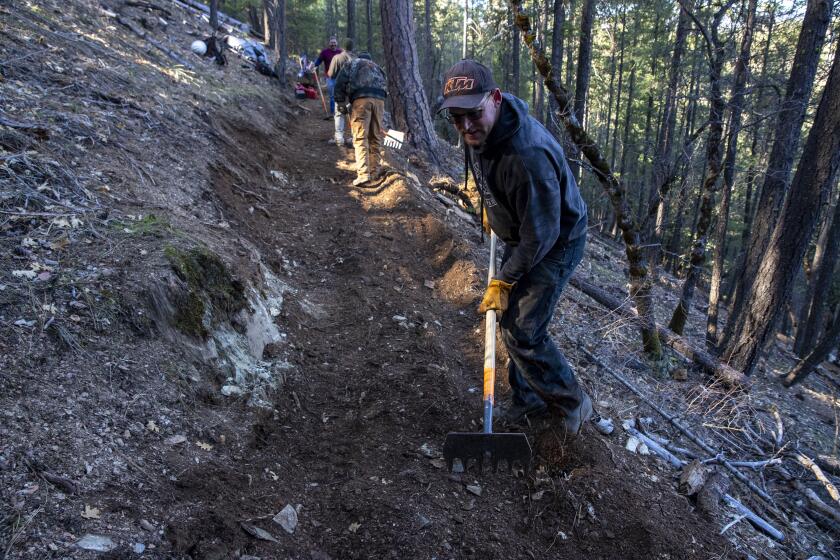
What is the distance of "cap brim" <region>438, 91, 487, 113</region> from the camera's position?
111 inches

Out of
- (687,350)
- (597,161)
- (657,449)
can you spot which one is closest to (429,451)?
(657,449)

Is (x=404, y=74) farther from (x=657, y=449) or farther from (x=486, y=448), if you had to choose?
(x=486, y=448)

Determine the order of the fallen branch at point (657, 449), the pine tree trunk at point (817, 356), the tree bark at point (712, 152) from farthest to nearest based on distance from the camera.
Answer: the pine tree trunk at point (817, 356), the tree bark at point (712, 152), the fallen branch at point (657, 449)

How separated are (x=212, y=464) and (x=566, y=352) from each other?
3.89 metres

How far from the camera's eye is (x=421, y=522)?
2.89 meters

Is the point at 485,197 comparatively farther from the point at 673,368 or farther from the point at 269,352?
the point at 673,368

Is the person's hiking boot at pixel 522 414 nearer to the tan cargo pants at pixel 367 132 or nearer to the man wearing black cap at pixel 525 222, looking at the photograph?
the man wearing black cap at pixel 525 222

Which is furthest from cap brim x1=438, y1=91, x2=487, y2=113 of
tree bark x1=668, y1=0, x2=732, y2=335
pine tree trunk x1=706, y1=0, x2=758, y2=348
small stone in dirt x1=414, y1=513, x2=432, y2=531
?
pine tree trunk x1=706, y1=0, x2=758, y2=348

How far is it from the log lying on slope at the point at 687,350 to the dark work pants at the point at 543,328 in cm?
346

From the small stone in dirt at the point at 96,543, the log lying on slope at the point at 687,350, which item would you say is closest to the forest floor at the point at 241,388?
the small stone in dirt at the point at 96,543

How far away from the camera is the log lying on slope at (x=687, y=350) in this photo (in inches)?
256

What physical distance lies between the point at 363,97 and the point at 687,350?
6227 mm

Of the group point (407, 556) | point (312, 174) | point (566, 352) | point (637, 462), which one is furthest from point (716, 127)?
point (407, 556)

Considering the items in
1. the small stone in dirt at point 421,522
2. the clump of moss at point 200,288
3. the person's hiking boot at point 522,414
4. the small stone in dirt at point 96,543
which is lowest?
the small stone in dirt at point 421,522
